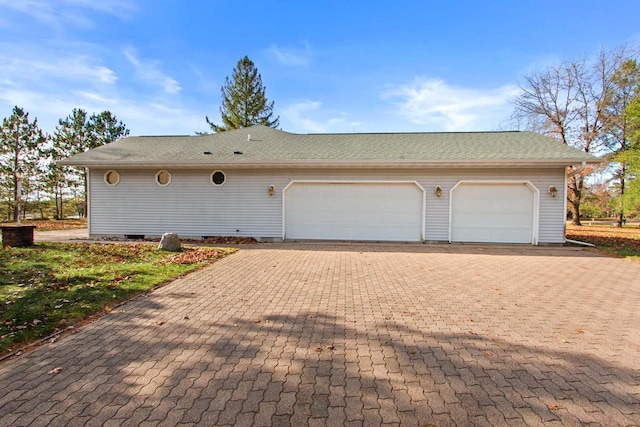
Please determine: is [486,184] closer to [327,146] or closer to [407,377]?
[327,146]

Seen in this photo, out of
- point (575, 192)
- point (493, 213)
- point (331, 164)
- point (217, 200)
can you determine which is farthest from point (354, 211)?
point (575, 192)

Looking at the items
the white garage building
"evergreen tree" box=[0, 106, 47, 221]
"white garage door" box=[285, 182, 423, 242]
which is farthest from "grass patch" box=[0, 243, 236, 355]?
"evergreen tree" box=[0, 106, 47, 221]

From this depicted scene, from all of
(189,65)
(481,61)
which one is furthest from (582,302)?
(189,65)

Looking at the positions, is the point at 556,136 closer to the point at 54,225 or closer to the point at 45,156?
the point at 54,225

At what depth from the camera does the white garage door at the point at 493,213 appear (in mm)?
10227

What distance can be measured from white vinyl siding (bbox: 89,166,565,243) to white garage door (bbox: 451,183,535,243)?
368 millimetres

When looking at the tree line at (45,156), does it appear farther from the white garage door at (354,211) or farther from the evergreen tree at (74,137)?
the white garage door at (354,211)

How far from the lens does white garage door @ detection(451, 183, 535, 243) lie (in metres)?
10.2

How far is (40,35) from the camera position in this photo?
8.55 meters

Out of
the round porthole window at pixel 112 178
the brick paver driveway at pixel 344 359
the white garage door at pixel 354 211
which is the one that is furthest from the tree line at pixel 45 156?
the brick paver driveway at pixel 344 359

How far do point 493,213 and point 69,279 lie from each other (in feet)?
38.5

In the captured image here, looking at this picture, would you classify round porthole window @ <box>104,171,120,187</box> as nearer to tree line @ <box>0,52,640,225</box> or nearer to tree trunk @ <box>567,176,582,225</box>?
tree line @ <box>0,52,640,225</box>

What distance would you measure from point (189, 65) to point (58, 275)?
48.6ft

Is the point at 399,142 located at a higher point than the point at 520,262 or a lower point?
higher
